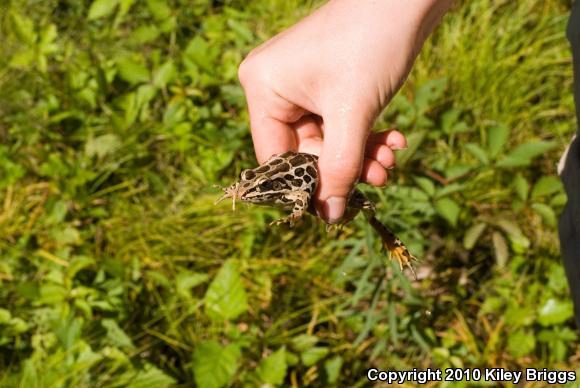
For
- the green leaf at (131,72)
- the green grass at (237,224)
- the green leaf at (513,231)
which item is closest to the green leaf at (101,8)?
the green grass at (237,224)

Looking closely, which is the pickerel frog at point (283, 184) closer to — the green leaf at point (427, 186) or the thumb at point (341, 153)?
the thumb at point (341, 153)

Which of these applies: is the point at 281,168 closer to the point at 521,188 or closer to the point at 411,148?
the point at 411,148

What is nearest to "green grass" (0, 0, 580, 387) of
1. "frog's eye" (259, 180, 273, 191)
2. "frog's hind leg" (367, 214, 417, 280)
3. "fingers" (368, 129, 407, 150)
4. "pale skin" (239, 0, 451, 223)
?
"frog's hind leg" (367, 214, 417, 280)

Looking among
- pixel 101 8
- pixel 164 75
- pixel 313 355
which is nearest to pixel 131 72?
pixel 164 75

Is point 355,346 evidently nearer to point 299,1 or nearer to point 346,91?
point 346,91

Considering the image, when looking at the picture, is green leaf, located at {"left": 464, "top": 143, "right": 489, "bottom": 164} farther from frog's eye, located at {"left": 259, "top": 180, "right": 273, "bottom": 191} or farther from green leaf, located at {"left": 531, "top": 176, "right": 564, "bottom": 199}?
frog's eye, located at {"left": 259, "top": 180, "right": 273, "bottom": 191}
